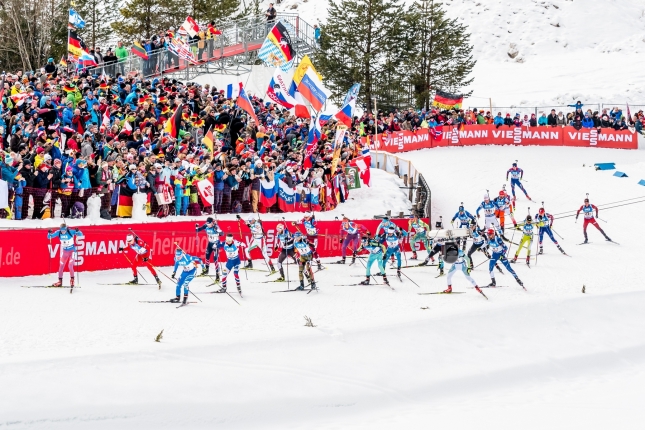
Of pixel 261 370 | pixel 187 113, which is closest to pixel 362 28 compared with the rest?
pixel 187 113

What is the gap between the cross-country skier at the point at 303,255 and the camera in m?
21.9

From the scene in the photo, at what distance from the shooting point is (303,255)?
21.9 metres

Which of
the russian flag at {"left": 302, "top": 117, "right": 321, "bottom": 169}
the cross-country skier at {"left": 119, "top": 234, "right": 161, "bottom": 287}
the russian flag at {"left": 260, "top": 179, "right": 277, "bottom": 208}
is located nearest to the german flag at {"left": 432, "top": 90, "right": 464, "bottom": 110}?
the russian flag at {"left": 302, "top": 117, "right": 321, "bottom": 169}

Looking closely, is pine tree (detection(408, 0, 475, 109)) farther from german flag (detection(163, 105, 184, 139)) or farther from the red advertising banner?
the red advertising banner

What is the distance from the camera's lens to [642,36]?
63969 mm

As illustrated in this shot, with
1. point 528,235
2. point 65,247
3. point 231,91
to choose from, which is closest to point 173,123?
point 65,247

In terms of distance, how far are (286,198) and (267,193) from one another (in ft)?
3.24

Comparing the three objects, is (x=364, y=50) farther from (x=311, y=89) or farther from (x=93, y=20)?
(x=311, y=89)

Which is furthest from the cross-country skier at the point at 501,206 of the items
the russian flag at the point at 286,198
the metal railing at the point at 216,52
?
the metal railing at the point at 216,52

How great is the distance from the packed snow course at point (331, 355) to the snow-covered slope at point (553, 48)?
32727 mm

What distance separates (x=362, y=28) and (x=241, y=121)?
77.5ft

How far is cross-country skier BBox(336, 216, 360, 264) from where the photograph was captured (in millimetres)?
25422

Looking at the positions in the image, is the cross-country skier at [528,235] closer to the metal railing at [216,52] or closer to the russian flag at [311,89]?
the russian flag at [311,89]

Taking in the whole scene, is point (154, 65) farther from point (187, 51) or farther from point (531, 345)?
point (531, 345)
